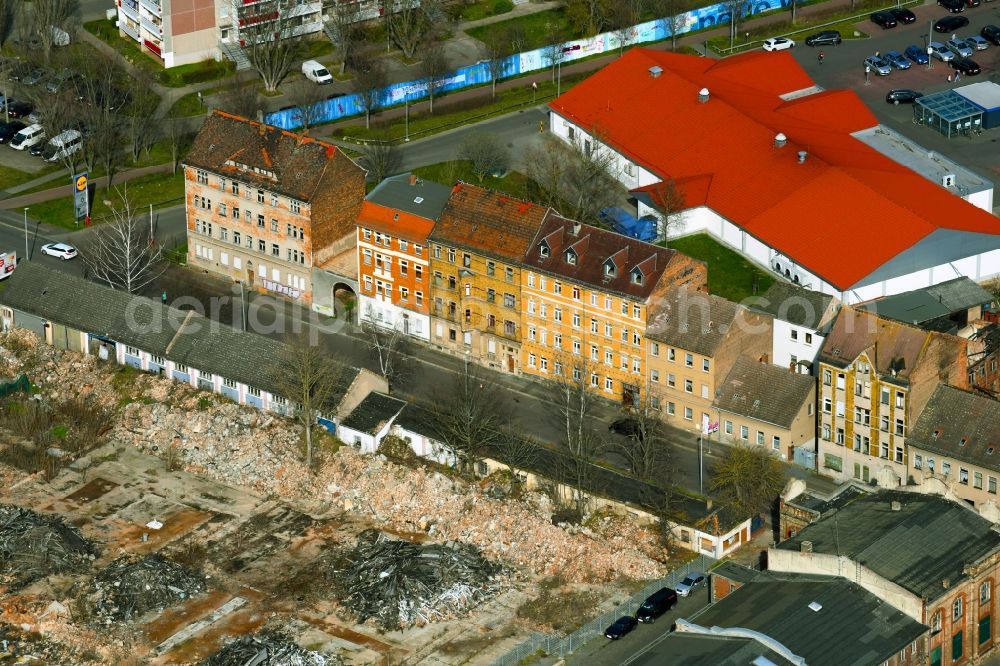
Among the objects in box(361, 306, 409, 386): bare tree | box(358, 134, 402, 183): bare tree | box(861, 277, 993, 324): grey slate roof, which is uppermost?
box(861, 277, 993, 324): grey slate roof

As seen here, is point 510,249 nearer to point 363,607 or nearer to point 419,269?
point 419,269

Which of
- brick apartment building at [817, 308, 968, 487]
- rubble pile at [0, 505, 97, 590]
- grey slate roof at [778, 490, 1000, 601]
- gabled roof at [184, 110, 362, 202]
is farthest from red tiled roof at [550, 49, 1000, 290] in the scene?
rubble pile at [0, 505, 97, 590]

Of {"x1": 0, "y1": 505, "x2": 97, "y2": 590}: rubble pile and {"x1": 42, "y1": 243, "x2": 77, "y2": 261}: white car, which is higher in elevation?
{"x1": 42, "y1": 243, "x2": 77, "y2": 261}: white car

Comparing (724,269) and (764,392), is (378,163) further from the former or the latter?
(764,392)

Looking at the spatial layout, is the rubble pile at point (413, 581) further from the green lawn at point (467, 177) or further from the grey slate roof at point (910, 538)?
the green lawn at point (467, 177)

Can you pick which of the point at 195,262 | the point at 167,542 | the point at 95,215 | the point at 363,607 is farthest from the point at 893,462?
the point at 95,215

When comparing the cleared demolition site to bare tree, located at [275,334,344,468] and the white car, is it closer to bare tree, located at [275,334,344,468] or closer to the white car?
bare tree, located at [275,334,344,468]
